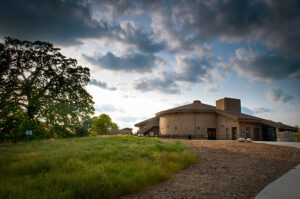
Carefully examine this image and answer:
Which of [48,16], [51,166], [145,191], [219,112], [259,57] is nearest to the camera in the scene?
[145,191]

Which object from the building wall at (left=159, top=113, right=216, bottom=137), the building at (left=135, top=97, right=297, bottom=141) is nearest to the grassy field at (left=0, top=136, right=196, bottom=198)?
the building at (left=135, top=97, right=297, bottom=141)

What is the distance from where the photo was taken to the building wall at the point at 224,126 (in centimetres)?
2327

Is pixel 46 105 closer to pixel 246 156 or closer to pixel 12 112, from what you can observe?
pixel 12 112

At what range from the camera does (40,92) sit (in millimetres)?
19203

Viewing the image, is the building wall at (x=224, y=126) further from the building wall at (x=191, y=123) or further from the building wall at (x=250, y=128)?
the building wall at (x=191, y=123)

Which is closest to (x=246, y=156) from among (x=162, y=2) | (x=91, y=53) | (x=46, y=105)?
(x=162, y=2)

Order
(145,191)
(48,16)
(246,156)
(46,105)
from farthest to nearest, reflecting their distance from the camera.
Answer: (46,105)
(48,16)
(246,156)
(145,191)

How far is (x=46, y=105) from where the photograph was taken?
1927cm

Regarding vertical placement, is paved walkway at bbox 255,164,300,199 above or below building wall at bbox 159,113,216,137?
below

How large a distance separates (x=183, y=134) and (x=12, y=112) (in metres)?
20.2

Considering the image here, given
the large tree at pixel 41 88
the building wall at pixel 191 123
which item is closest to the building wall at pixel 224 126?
the building wall at pixel 191 123

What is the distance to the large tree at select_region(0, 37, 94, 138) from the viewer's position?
1839cm

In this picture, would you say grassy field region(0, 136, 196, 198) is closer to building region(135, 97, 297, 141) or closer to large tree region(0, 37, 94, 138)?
large tree region(0, 37, 94, 138)

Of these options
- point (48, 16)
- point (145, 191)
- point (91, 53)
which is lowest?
point (145, 191)
